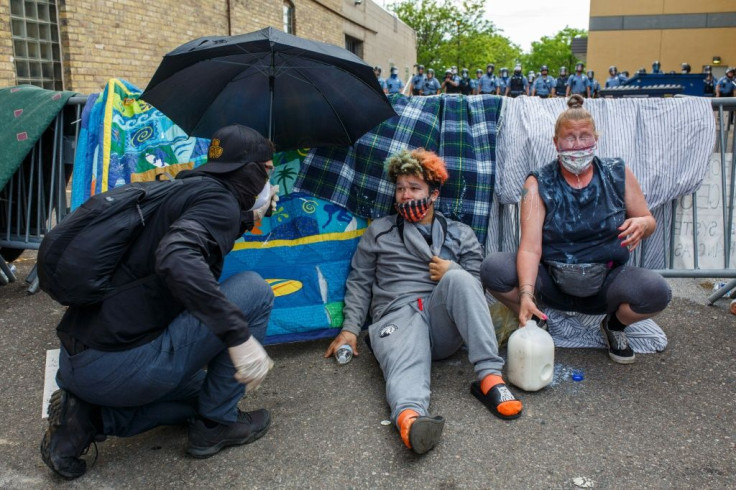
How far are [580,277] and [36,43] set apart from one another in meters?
9.87

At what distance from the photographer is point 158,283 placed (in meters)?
2.29

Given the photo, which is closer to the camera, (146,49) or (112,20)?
(112,20)

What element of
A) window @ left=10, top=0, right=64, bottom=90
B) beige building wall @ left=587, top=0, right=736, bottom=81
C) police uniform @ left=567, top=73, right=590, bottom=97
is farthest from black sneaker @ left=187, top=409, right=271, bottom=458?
beige building wall @ left=587, top=0, right=736, bottom=81

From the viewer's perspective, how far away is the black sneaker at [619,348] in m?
3.52

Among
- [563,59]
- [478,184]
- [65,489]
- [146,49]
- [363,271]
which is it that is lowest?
[65,489]

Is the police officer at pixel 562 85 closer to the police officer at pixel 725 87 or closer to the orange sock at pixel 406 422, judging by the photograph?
the police officer at pixel 725 87

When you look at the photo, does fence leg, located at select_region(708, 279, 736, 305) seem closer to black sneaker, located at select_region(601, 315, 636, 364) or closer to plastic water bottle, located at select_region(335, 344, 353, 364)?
black sneaker, located at select_region(601, 315, 636, 364)

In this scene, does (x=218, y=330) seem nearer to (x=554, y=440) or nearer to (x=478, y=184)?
(x=554, y=440)

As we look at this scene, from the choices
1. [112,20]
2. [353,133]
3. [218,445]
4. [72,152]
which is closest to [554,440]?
[218,445]

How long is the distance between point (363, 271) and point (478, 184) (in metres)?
0.91

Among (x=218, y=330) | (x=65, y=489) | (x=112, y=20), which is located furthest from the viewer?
(x=112, y=20)

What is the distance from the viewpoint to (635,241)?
11.0 feet

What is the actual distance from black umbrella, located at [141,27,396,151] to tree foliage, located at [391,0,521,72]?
38743 millimetres

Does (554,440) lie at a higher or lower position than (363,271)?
lower
